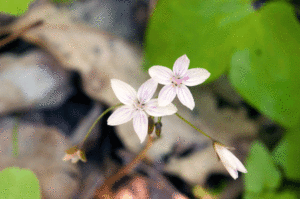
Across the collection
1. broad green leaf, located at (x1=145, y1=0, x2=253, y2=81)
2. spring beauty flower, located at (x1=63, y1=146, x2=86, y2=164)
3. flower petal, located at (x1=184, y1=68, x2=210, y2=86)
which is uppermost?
broad green leaf, located at (x1=145, y1=0, x2=253, y2=81)

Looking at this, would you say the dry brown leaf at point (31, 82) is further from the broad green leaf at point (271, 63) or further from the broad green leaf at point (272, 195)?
the broad green leaf at point (272, 195)

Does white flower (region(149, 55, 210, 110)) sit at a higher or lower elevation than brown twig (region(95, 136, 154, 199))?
higher

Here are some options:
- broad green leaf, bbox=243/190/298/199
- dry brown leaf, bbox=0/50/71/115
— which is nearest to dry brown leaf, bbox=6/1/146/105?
dry brown leaf, bbox=0/50/71/115

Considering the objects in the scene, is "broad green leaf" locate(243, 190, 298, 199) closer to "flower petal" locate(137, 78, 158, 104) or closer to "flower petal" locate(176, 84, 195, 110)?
"flower petal" locate(176, 84, 195, 110)

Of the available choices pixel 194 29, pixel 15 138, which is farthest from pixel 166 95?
pixel 15 138

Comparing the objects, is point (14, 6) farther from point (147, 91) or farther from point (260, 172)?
point (260, 172)

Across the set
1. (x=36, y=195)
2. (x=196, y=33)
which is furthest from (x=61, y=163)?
(x=196, y=33)

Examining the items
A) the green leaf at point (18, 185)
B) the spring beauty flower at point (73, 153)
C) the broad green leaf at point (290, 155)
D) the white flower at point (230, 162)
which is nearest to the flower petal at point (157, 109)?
the white flower at point (230, 162)
